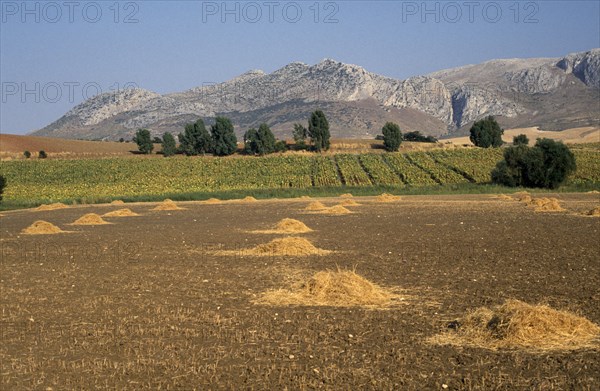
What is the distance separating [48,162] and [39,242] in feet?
301

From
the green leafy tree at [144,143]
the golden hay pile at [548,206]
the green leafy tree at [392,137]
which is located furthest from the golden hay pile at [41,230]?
the green leafy tree at [144,143]

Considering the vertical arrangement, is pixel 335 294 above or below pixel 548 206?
above

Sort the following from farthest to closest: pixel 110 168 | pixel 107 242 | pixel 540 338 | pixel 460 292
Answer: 1. pixel 110 168
2. pixel 107 242
3. pixel 460 292
4. pixel 540 338

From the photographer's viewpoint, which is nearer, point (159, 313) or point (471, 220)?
point (159, 313)

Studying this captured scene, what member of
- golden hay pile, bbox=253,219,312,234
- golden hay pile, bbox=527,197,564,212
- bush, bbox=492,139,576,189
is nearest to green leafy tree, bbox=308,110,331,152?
bush, bbox=492,139,576,189

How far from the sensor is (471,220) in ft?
116

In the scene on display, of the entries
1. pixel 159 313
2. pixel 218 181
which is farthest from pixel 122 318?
pixel 218 181

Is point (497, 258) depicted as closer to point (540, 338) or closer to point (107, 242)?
point (540, 338)

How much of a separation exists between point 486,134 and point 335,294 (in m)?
142

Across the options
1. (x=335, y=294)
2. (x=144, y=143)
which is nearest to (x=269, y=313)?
(x=335, y=294)

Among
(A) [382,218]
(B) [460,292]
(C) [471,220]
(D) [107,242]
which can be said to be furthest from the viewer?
(A) [382,218]

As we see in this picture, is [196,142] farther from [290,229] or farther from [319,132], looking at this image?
[290,229]

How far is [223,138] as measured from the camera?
143 m

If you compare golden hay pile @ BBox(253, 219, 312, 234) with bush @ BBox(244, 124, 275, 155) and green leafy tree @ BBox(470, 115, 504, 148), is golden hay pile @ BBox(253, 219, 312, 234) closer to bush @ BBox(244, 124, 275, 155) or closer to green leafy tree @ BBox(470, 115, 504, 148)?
bush @ BBox(244, 124, 275, 155)
